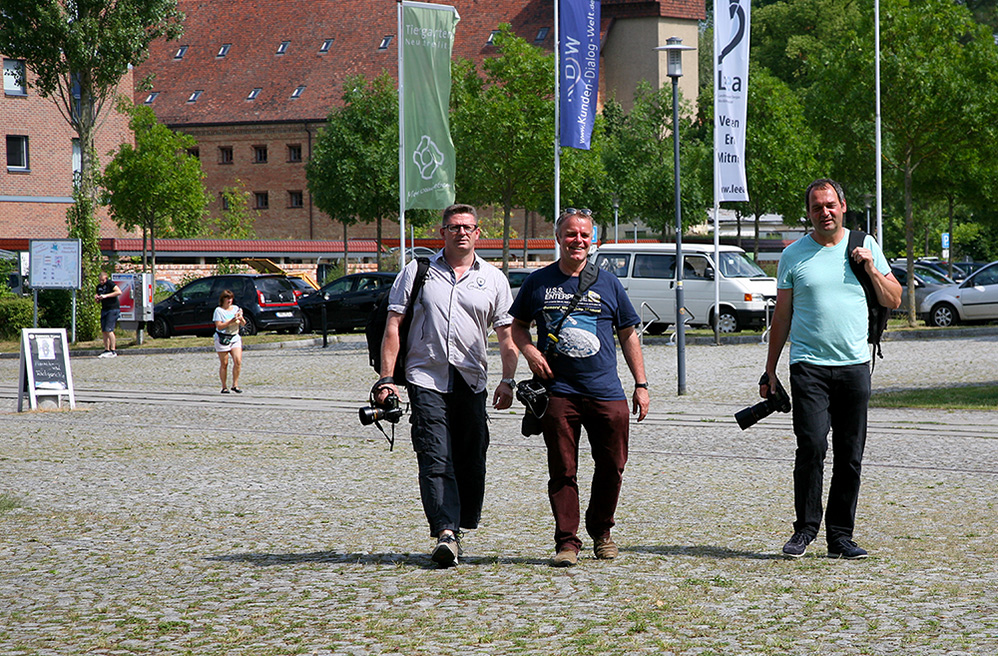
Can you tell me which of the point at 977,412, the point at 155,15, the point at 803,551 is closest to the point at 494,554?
the point at 803,551

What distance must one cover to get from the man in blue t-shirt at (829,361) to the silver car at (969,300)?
81.6 feet

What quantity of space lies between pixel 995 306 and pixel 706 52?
179 ft

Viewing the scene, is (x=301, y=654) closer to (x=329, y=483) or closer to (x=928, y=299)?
(x=329, y=483)

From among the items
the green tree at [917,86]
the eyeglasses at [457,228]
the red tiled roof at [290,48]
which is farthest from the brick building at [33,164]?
the eyeglasses at [457,228]

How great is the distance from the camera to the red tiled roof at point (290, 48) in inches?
3022

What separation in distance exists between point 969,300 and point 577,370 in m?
25.7

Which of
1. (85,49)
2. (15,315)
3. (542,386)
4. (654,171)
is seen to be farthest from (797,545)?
(654,171)

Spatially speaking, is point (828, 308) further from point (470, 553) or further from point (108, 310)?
point (108, 310)

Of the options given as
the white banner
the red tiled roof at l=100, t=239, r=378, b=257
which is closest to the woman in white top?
the white banner

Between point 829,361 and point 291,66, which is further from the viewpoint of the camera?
point 291,66

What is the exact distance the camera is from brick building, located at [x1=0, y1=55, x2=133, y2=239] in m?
55.7

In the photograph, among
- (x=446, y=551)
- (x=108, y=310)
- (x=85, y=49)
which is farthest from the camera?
(x=85, y=49)

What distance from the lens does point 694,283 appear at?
2847cm

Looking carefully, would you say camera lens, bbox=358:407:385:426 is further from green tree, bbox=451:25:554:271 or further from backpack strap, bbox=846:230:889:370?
green tree, bbox=451:25:554:271
